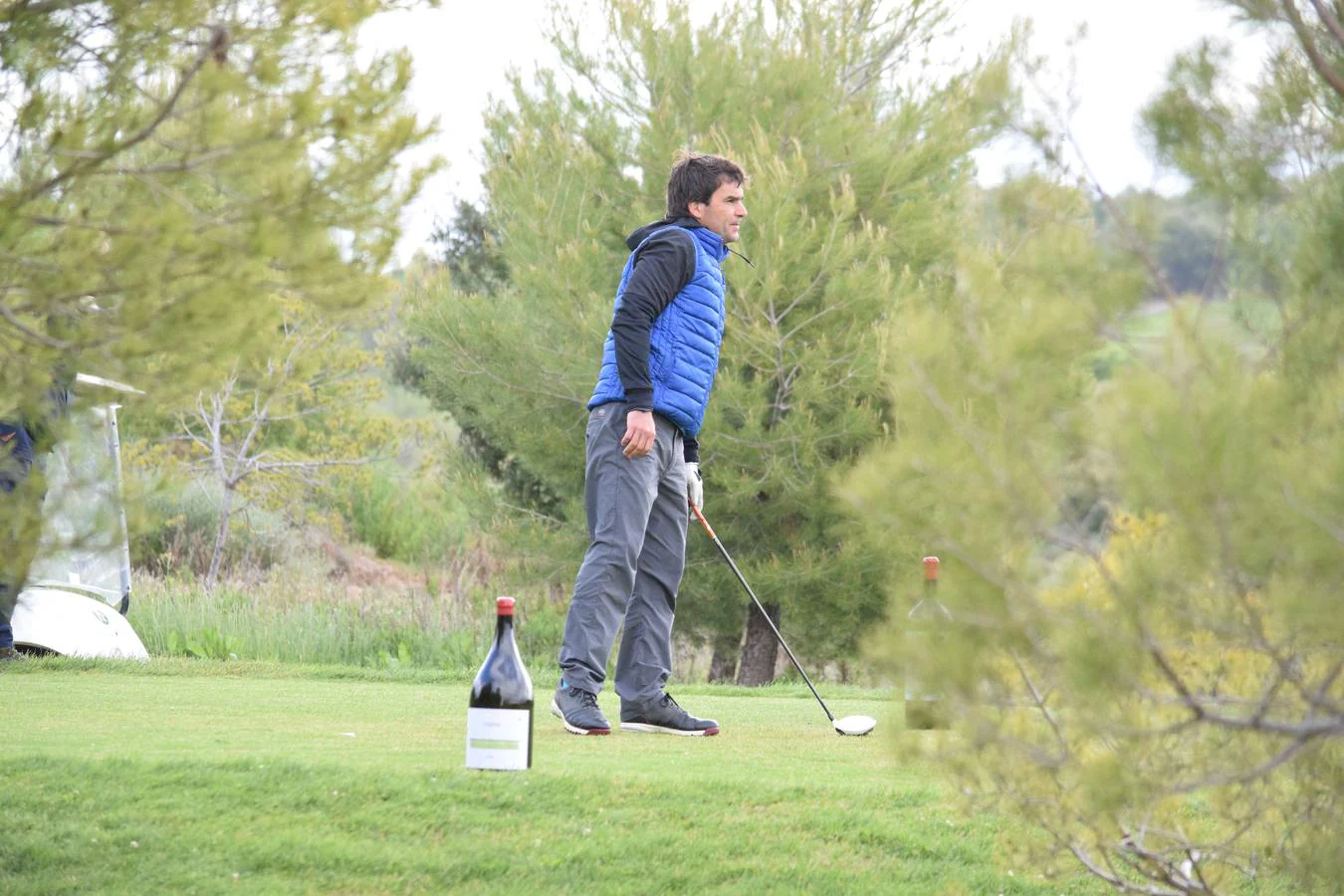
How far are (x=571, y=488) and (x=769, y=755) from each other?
948 centimetres

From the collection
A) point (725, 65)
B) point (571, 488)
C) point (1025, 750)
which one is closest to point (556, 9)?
point (725, 65)

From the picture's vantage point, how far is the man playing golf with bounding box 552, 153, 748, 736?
542 cm

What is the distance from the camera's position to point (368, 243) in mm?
3475

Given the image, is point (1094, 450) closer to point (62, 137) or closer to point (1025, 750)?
point (1025, 750)

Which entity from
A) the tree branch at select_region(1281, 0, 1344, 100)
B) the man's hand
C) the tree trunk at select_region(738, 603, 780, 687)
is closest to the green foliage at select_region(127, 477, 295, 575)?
the tree trunk at select_region(738, 603, 780, 687)

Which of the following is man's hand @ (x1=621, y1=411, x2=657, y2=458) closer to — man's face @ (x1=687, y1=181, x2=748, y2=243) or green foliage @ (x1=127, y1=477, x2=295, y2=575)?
man's face @ (x1=687, y1=181, x2=748, y2=243)

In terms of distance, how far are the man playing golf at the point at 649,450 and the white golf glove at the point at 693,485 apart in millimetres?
13

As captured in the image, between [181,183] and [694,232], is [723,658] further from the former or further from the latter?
[181,183]

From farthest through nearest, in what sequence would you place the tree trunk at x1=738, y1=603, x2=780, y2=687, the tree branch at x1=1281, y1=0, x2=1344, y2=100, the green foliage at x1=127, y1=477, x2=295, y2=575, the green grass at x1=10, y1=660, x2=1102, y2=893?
the green foliage at x1=127, y1=477, x2=295, y2=575 < the tree trunk at x1=738, y1=603, x2=780, y2=687 < the green grass at x1=10, y1=660, x2=1102, y2=893 < the tree branch at x1=1281, y1=0, x2=1344, y2=100

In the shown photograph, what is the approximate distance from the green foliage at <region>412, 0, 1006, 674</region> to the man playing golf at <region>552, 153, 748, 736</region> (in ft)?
19.5

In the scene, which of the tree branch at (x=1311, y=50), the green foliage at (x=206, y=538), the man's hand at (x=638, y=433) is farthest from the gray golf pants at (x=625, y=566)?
the green foliage at (x=206, y=538)

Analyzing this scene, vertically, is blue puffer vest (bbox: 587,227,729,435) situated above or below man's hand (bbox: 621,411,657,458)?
above

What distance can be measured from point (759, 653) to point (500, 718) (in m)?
9.60

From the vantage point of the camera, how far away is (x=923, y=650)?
2.76m
